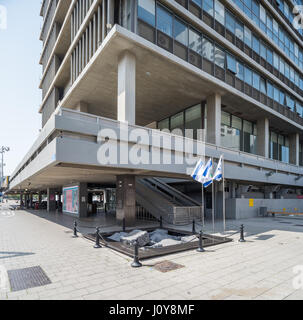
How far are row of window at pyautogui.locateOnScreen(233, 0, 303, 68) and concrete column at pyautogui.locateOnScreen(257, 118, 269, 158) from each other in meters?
10.1

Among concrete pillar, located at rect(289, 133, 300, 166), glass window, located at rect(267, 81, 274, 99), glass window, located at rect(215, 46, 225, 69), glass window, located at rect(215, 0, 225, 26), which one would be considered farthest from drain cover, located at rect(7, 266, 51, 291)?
concrete pillar, located at rect(289, 133, 300, 166)

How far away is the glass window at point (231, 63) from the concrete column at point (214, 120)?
2977 mm

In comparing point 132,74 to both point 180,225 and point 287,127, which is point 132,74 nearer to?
point 180,225

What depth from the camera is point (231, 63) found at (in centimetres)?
2202

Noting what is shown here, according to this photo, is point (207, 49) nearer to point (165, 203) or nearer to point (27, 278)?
point (165, 203)

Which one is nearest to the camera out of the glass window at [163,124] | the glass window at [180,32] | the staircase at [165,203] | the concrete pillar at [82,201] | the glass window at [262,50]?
the glass window at [180,32]

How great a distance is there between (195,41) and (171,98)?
18.0 feet

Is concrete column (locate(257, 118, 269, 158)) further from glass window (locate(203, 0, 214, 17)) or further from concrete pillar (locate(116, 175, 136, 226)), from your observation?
concrete pillar (locate(116, 175, 136, 226))

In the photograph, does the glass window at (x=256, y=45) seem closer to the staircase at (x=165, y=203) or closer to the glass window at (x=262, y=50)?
the glass window at (x=262, y=50)

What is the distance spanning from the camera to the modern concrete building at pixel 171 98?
46.3 ft

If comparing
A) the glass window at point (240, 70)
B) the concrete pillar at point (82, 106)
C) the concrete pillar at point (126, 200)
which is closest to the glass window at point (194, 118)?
the glass window at point (240, 70)

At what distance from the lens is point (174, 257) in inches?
339
